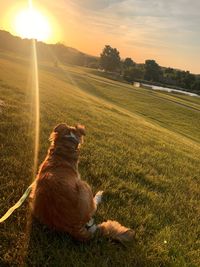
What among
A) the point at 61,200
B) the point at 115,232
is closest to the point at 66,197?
the point at 61,200

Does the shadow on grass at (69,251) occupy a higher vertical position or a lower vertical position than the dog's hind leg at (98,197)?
lower

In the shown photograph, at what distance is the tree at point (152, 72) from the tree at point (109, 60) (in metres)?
12.0

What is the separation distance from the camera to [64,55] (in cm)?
13638

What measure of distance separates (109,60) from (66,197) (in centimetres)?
13194

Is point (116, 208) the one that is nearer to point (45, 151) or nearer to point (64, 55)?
point (45, 151)

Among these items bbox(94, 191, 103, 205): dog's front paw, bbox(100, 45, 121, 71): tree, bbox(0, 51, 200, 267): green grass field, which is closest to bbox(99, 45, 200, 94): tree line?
bbox(100, 45, 121, 71): tree

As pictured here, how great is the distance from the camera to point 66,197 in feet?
14.0

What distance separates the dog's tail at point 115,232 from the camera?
485 centimetres

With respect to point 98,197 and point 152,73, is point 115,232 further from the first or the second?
point 152,73

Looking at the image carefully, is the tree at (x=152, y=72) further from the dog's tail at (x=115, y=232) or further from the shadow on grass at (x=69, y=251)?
the shadow on grass at (x=69, y=251)

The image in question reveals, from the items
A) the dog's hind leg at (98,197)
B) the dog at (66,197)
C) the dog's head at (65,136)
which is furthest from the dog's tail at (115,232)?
the dog's head at (65,136)

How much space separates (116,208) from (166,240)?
105 cm

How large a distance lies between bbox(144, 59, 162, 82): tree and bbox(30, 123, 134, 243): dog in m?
130

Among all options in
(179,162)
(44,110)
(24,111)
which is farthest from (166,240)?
(44,110)
